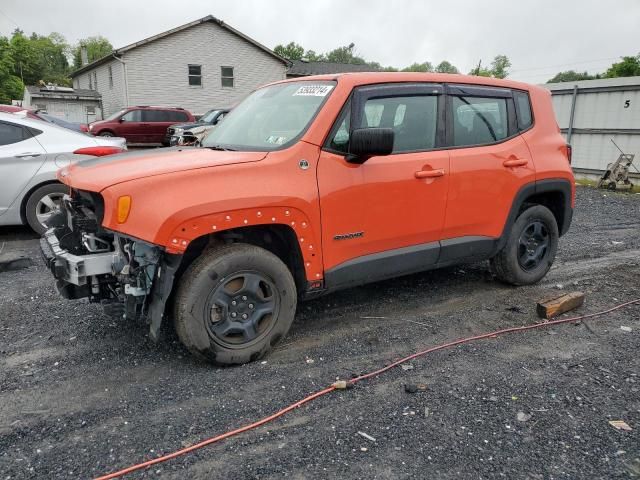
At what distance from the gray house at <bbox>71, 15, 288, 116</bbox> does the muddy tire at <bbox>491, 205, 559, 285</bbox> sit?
26.0 metres

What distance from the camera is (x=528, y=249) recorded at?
5.01 m

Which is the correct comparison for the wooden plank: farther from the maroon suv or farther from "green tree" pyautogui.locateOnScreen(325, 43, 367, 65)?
"green tree" pyautogui.locateOnScreen(325, 43, 367, 65)

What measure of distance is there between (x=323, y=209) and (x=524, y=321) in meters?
2.12

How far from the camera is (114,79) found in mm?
28812

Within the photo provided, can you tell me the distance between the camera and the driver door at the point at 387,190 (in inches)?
140

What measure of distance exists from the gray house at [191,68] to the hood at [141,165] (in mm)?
25736

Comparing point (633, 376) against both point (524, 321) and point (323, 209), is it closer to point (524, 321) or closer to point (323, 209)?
point (524, 321)

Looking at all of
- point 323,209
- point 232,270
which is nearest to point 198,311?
point 232,270

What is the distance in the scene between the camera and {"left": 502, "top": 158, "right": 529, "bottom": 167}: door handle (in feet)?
14.6

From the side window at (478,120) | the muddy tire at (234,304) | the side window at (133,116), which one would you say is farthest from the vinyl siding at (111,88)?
the muddy tire at (234,304)

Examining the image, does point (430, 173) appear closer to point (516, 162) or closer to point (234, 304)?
point (516, 162)

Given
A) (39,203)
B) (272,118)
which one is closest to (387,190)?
(272,118)

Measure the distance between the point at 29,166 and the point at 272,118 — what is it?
13.7 feet

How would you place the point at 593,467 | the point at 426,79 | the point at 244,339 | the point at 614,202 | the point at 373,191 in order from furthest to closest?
the point at 614,202 < the point at 426,79 < the point at 373,191 < the point at 244,339 < the point at 593,467
